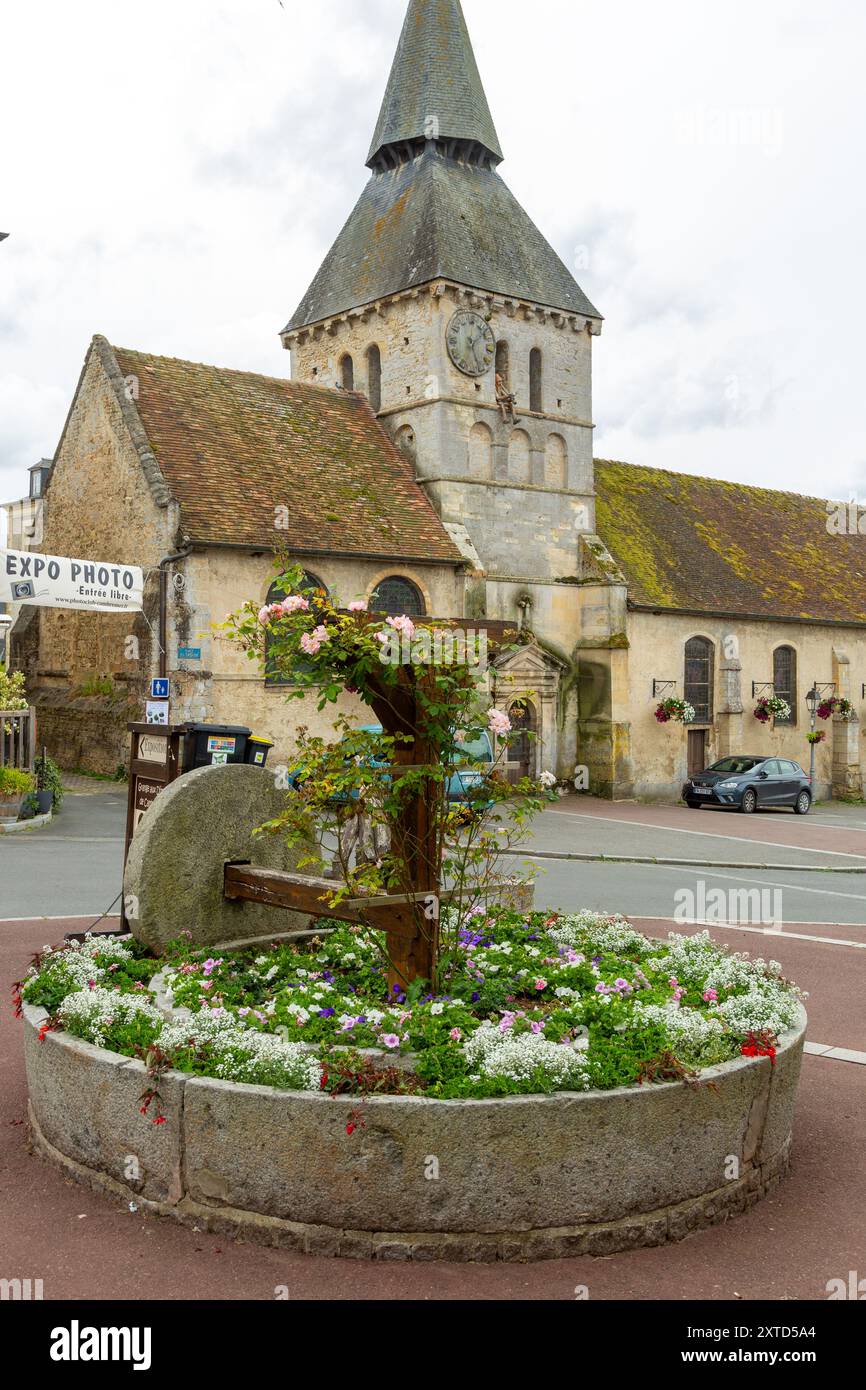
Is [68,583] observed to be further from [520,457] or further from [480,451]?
[520,457]

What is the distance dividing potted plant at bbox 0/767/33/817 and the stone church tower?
1177 cm

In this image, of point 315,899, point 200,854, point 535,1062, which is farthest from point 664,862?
point 535,1062

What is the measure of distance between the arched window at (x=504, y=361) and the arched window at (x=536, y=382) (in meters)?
1.06

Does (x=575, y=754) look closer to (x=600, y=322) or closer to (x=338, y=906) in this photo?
(x=600, y=322)

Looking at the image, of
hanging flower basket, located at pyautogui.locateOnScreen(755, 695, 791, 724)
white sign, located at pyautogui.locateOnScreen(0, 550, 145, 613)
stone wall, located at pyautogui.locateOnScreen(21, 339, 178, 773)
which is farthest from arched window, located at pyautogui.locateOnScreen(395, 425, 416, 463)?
hanging flower basket, located at pyautogui.locateOnScreen(755, 695, 791, 724)

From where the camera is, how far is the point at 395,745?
6324 millimetres

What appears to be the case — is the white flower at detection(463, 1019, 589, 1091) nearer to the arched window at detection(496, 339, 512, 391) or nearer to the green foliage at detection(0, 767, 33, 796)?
the green foliage at detection(0, 767, 33, 796)

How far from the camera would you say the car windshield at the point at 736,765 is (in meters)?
29.9

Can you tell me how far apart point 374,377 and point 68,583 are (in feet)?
40.4

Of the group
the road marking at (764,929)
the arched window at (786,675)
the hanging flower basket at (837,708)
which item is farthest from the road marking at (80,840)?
the hanging flower basket at (837,708)

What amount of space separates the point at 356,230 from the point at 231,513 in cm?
1176

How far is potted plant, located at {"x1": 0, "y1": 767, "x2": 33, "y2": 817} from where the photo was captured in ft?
61.7

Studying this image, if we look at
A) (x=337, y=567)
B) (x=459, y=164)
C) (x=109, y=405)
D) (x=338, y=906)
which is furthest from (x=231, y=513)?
(x=338, y=906)

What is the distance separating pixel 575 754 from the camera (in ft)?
99.2
